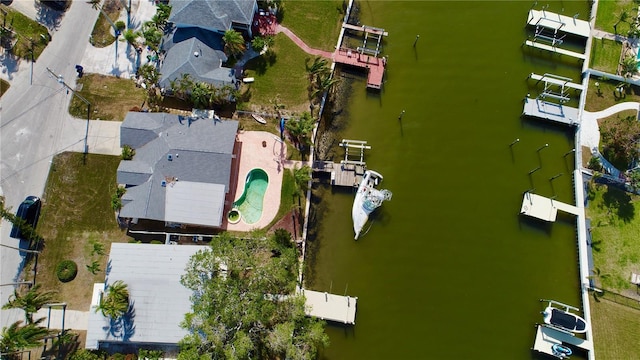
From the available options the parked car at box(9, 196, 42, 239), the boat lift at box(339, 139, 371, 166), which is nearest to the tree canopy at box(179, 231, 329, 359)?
the boat lift at box(339, 139, 371, 166)

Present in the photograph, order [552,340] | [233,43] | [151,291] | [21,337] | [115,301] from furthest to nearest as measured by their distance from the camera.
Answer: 1. [233,43]
2. [552,340]
3. [151,291]
4. [115,301]
5. [21,337]

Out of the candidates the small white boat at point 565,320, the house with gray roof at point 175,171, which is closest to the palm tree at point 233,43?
the house with gray roof at point 175,171

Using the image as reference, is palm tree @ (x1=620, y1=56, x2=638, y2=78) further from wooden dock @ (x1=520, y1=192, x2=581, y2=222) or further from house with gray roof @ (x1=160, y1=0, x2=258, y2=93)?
house with gray roof @ (x1=160, y1=0, x2=258, y2=93)

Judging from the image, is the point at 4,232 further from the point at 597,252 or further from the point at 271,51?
the point at 597,252

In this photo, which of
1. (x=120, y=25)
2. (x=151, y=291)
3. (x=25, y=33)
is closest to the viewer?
(x=151, y=291)

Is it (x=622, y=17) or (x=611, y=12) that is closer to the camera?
(x=622, y=17)

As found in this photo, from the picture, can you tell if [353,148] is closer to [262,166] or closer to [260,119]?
[262,166]

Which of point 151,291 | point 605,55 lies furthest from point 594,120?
point 151,291
